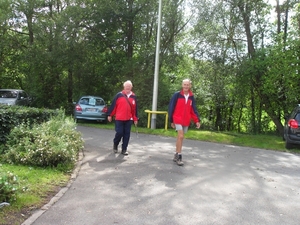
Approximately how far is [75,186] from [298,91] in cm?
1275

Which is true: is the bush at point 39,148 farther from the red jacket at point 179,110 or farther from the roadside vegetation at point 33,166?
the red jacket at point 179,110

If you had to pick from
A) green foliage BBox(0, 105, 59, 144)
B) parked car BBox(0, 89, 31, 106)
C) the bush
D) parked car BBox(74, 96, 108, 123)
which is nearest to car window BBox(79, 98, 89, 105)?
parked car BBox(74, 96, 108, 123)

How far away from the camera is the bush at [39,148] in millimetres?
6211

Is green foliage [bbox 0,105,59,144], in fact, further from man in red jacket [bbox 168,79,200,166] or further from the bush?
man in red jacket [bbox 168,79,200,166]

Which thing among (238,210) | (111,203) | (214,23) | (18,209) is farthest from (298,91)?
(18,209)

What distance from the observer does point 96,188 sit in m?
5.29

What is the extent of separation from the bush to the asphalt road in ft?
1.69

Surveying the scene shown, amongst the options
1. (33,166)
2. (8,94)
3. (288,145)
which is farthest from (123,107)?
(8,94)

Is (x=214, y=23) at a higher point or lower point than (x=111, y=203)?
higher

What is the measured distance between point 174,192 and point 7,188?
8.39 ft

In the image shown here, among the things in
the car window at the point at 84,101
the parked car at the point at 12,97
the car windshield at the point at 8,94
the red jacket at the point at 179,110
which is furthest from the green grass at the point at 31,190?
the car windshield at the point at 8,94

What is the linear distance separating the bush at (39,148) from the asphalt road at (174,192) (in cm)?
51

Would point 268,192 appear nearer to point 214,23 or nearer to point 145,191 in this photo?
point 145,191

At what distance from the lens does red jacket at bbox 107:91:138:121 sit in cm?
785
